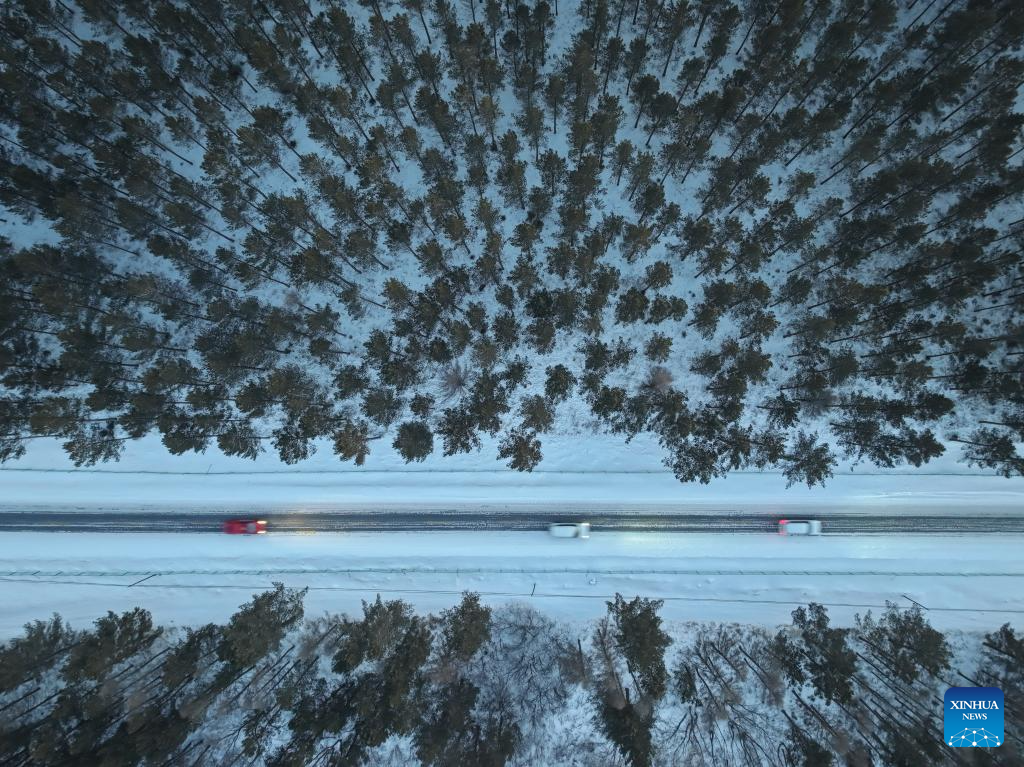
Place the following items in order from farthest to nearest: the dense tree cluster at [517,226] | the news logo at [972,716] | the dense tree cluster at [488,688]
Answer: the dense tree cluster at [517,226] < the news logo at [972,716] < the dense tree cluster at [488,688]

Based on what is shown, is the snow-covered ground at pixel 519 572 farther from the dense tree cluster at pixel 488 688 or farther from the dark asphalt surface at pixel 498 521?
the dense tree cluster at pixel 488 688

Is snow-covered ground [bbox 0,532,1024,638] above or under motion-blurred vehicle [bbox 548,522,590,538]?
under

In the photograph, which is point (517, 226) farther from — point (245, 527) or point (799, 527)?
point (799, 527)

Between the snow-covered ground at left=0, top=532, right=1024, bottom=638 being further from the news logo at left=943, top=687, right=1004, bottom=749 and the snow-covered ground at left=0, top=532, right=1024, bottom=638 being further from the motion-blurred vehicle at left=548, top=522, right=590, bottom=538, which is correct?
the news logo at left=943, top=687, right=1004, bottom=749

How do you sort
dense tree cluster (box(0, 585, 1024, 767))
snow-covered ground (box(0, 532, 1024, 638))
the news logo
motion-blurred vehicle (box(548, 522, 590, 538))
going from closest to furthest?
dense tree cluster (box(0, 585, 1024, 767)) → the news logo → snow-covered ground (box(0, 532, 1024, 638)) → motion-blurred vehicle (box(548, 522, 590, 538))

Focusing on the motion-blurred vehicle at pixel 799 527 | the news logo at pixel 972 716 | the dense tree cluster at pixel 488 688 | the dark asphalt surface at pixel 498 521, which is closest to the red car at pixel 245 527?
the dark asphalt surface at pixel 498 521

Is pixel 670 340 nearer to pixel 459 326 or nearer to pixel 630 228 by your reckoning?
pixel 630 228

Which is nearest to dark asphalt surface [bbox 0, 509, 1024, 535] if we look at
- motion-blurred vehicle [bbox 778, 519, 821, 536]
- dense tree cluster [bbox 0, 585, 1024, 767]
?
motion-blurred vehicle [bbox 778, 519, 821, 536]

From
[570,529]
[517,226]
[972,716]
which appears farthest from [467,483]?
[972,716]
